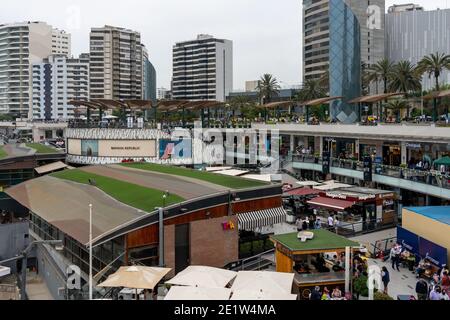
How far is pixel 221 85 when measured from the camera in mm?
187500

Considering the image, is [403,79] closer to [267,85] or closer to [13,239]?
[267,85]

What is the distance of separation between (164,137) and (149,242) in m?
33.1

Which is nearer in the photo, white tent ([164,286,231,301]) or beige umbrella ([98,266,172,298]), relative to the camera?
white tent ([164,286,231,301])

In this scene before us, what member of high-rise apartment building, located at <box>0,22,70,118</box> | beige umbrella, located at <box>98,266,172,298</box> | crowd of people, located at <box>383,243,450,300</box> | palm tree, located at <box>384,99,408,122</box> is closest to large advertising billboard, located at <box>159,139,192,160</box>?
palm tree, located at <box>384,99,408,122</box>

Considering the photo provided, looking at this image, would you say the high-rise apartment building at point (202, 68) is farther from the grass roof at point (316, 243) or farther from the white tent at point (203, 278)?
the white tent at point (203, 278)

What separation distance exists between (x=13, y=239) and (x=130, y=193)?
11477mm

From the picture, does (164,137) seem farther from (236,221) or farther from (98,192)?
(236,221)

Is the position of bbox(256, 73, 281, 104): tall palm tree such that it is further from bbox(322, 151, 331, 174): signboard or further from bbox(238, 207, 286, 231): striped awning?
bbox(238, 207, 286, 231): striped awning

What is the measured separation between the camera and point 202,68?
18538 centimetres

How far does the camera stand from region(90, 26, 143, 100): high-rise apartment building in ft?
567

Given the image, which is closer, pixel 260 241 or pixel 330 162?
pixel 260 241

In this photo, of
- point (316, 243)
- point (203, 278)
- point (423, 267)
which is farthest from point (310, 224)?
point (203, 278)
